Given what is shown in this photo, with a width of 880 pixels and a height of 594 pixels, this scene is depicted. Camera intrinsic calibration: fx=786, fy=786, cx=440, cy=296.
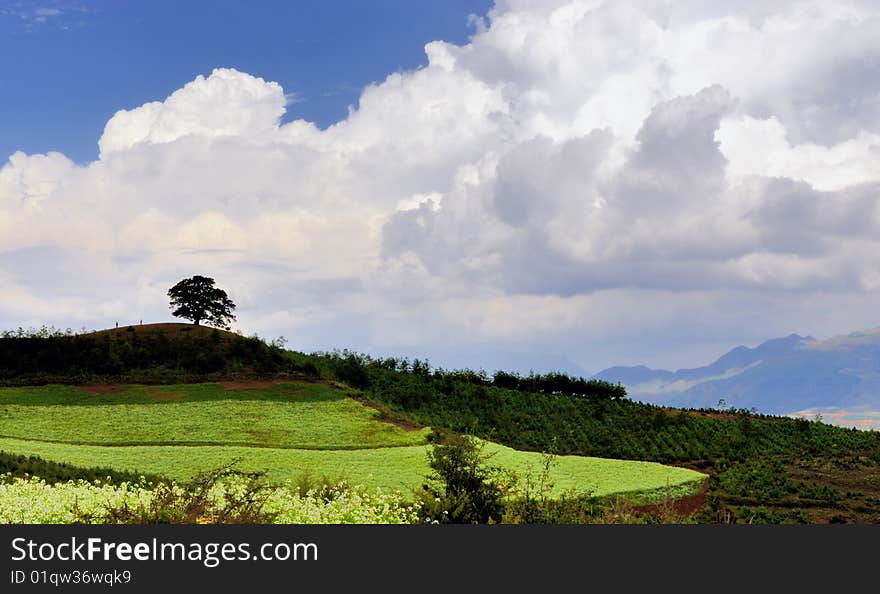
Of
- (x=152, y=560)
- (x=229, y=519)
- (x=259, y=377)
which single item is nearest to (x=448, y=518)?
(x=229, y=519)

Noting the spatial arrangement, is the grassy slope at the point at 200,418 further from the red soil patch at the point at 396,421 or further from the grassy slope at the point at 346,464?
the grassy slope at the point at 346,464

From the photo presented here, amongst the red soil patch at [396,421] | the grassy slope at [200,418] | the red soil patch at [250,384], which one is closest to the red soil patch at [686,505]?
the grassy slope at [200,418]

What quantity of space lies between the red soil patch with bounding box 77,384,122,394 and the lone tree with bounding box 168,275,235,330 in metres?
8.54

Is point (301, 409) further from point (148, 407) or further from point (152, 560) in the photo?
point (152, 560)

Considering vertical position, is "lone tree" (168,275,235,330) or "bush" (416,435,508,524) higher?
"lone tree" (168,275,235,330)

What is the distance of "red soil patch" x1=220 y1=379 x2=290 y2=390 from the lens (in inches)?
1318

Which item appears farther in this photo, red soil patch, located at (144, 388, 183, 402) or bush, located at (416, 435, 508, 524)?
red soil patch, located at (144, 388, 183, 402)

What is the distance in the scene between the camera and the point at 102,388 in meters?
33.1

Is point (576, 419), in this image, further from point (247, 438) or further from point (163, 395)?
point (163, 395)

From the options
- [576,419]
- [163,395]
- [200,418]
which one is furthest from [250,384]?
[576,419]

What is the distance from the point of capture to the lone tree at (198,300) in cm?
4184

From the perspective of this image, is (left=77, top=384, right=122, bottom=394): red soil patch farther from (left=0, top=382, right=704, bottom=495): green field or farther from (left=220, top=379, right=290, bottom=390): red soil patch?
(left=220, top=379, right=290, bottom=390): red soil patch

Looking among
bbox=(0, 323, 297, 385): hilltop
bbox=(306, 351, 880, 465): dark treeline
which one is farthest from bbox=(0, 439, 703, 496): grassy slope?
bbox=(0, 323, 297, 385): hilltop

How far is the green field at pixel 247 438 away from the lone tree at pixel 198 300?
30.2 ft
